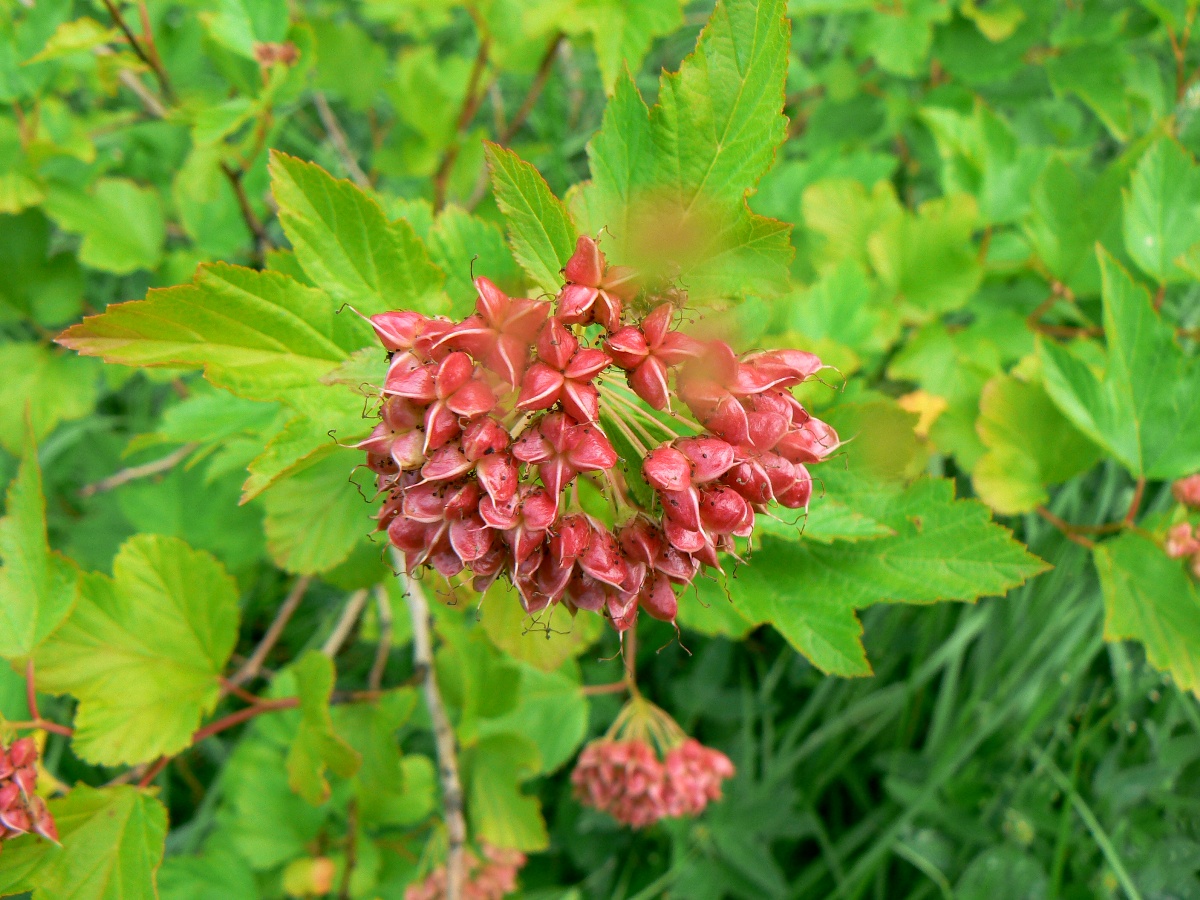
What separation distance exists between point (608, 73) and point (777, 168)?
1.15m

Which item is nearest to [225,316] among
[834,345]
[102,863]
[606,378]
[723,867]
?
[606,378]

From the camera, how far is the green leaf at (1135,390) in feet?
5.20

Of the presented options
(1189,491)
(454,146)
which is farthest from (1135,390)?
(454,146)

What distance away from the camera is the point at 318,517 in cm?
Result: 141

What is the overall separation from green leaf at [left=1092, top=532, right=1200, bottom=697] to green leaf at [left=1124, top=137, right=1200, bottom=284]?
25.7 inches

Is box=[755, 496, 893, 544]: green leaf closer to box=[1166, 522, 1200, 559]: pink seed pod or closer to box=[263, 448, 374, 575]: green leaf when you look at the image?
box=[263, 448, 374, 575]: green leaf

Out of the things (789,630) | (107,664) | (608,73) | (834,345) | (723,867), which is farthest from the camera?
(723,867)

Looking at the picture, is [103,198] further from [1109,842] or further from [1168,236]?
[1109,842]

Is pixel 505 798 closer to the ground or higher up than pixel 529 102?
closer to the ground

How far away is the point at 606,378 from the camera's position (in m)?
0.99

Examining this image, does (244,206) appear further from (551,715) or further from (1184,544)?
(1184,544)

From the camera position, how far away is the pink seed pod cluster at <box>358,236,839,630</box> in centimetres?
85

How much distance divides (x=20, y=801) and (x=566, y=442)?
3.29 feet

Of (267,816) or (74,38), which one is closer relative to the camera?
(74,38)
